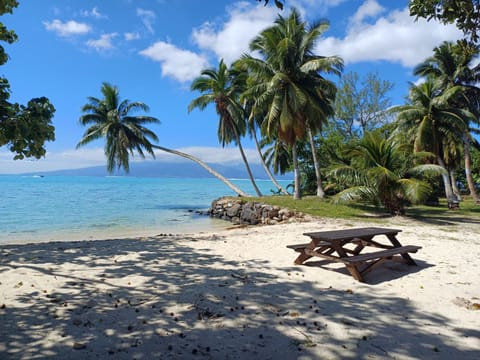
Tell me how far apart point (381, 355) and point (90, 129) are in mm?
27011

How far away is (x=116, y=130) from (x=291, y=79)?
15.0 meters

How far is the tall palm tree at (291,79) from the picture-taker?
1731 centimetres

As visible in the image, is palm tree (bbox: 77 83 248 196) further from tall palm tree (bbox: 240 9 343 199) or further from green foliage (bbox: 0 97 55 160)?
green foliage (bbox: 0 97 55 160)

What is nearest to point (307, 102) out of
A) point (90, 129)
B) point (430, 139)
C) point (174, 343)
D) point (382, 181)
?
point (382, 181)

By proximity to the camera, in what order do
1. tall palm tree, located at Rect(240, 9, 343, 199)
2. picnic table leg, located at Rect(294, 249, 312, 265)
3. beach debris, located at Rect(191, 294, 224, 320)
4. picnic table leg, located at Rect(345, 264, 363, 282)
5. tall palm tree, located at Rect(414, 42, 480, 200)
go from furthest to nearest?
tall palm tree, located at Rect(414, 42, 480, 200)
tall palm tree, located at Rect(240, 9, 343, 199)
picnic table leg, located at Rect(294, 249, 312, 265)
picnic table leg, located at Rect(345, 264, 363, 282)
beach debris, located at Rect(191, 294, 224, 320)

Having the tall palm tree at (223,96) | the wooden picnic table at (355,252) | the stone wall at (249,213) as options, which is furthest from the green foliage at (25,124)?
the tall palm tree at (223,96)

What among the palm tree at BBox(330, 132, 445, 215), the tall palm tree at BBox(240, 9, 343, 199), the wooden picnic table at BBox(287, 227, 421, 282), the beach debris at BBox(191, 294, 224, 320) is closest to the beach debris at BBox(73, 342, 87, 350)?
the beach debris at BBox(191, 294, 224, 320)

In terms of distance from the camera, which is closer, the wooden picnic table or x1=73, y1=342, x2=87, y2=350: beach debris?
x1=73, y1=342, x2=87, y2=350: beach debris

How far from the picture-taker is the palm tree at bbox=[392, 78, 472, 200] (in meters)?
18.1

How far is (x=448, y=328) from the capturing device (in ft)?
10.7

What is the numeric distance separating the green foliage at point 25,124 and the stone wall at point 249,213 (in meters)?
11.5

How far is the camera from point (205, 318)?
348cm

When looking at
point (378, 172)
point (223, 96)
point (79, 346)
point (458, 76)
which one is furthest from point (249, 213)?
point (458, 76)

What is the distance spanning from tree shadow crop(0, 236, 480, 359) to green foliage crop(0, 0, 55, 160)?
1873 mm
